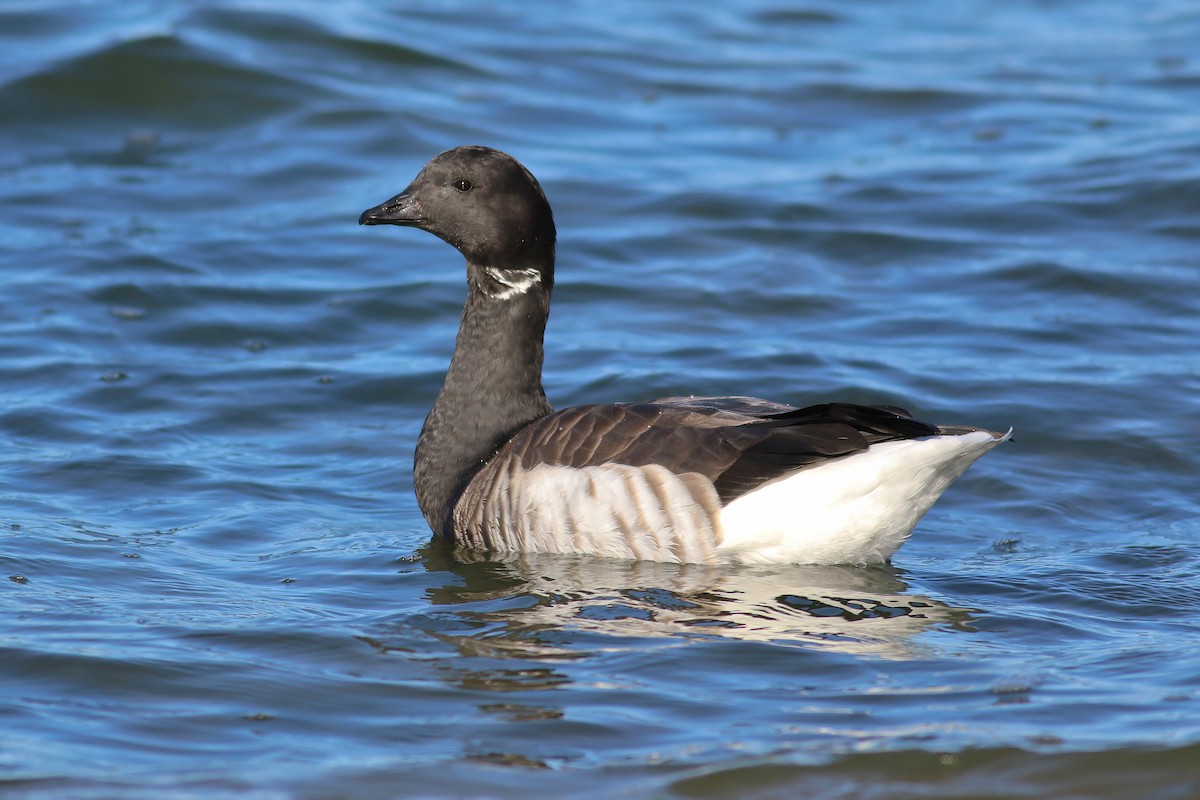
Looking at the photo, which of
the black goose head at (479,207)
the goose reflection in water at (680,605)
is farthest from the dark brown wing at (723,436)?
the black goose head at (479,207)

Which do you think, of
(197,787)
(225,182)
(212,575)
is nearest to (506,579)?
(212,575)

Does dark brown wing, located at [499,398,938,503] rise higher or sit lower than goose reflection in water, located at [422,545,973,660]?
higher

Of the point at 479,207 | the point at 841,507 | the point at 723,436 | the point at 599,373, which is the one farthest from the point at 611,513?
the point at 599,373

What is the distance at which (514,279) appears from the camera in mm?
8047

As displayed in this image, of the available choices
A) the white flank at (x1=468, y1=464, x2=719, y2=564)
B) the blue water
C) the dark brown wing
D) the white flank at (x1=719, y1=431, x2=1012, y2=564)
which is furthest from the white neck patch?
the white flank at (x1=719, y1=431, x2=1012, y2=564)

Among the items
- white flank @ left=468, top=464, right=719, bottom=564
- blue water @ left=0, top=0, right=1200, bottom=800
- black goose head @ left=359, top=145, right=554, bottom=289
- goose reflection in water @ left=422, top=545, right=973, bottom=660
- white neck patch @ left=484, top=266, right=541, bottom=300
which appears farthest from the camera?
white neck patch @ left=484, top=266, right=541, bottom=300

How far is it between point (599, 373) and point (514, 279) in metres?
2.36

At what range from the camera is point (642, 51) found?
715 inches

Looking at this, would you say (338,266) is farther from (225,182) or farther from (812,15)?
(812,15)

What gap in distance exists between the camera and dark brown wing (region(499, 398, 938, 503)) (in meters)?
6.84

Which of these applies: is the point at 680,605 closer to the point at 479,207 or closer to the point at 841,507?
the point at 841,507

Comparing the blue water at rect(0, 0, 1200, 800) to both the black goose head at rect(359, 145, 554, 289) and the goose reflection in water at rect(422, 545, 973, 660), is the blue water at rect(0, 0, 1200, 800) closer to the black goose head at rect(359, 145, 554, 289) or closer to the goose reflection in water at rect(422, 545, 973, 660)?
the goose reflection in water at rect(422, 545, 973, 660)

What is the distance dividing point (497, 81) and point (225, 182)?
13.0 feet

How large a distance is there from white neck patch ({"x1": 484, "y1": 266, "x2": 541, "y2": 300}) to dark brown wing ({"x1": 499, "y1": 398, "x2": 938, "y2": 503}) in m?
0.96
